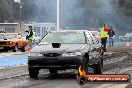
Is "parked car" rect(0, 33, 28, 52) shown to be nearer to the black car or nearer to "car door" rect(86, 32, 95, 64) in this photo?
the black car

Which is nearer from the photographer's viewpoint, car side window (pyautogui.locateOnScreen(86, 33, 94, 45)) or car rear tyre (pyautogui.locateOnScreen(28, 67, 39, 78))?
car rear tyre (pyautogui.locateOnScreen(28, 67, 39, 78))

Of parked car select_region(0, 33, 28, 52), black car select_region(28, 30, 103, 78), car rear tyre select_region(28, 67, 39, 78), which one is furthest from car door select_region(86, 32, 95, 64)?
parked car select_region(0, 33, 28, 52)

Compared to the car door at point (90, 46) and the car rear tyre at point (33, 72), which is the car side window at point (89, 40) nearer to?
the car door at point (90, 46)

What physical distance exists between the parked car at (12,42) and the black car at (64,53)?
1701 cm

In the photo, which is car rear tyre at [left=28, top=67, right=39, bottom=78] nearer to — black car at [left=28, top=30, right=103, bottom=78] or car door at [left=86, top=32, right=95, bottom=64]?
black car at [left=28, top=30, right=103, bottom=78]

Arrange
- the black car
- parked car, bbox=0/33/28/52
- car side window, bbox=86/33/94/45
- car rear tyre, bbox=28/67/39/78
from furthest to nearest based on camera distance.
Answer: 1. parked car, bbox=0/33/28/52
2. car side window, bbox=86/33/94/45
3. car rear tyre, bbox=28/67/39/78
4. the black car

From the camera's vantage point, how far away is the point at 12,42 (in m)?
31.0

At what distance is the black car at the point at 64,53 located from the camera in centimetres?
1240

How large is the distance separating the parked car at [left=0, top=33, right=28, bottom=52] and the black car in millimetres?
17013

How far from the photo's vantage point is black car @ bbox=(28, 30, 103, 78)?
12.4 meters

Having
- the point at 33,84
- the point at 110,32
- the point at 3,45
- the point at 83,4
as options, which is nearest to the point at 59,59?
the point at 33,84

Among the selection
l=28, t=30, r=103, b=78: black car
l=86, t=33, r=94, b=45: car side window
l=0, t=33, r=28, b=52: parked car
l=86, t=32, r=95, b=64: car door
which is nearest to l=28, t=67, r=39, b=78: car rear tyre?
l=28, t=30, r=103, b=78: black car

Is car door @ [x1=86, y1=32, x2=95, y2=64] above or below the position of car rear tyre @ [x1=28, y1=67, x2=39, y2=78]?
above

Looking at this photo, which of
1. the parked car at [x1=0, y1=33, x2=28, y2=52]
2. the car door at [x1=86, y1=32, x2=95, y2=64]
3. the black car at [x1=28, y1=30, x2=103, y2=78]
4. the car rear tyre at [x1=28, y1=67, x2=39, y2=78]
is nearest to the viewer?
the black car at [x1=28, y1=30, x2=103, y2=78]
